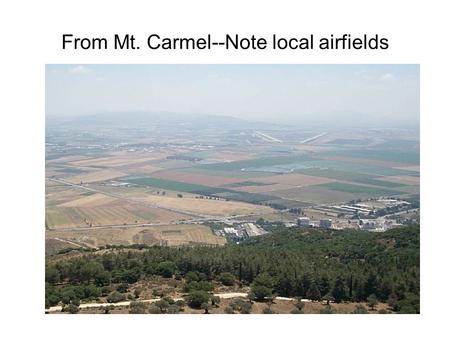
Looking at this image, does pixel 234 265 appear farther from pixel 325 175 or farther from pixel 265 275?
pixel 325 175

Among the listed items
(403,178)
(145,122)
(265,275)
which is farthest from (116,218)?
(145,122)

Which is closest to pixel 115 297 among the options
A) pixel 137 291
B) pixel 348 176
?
pixel 137 291

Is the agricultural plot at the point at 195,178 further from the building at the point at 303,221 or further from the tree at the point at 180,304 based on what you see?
the tree at the point at 180,304

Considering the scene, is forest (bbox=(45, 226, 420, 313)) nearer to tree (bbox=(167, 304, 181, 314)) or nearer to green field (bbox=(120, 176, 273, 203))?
tree (bbox=(167, 304, 181, 314))

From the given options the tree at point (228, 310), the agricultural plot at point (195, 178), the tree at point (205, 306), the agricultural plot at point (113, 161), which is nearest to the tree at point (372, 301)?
the tree at point (228, 310)

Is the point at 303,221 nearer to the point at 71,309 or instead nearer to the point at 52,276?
the point at 52,276

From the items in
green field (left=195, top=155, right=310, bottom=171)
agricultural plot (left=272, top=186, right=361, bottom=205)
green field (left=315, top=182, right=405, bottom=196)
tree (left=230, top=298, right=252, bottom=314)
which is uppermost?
green field (left=195, top=155, right=310, bottom=171)


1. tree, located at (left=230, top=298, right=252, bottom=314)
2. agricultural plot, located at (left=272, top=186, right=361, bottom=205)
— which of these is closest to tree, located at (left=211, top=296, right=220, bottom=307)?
tree, located at (left=230, top=298, right=252, bottom=314)
